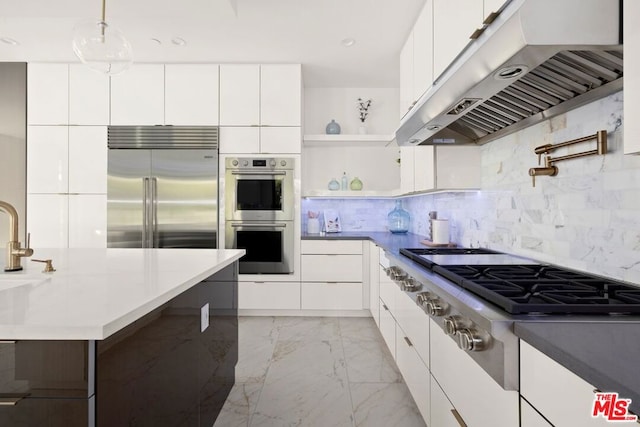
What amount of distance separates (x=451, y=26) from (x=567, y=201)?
105cm

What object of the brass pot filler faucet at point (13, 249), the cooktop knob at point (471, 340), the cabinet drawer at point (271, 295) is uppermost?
the brass pot filler faucet at point (13, 249)

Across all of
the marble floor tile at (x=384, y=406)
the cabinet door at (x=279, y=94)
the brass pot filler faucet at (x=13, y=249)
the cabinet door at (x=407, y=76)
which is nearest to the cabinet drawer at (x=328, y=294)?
the marble floor tile at (x=384, y=406)

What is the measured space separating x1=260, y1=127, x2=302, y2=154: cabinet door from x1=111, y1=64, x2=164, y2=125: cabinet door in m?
1.10

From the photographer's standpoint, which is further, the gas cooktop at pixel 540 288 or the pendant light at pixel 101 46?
the pendant light at pixel 101 46

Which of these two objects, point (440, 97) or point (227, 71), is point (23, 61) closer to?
point (227, 71)

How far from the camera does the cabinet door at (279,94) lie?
3.71 meters

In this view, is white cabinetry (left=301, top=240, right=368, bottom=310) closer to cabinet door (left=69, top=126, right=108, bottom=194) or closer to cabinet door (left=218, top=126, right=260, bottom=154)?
cabinet door (left=218, top=126, right=260, bottom=154)

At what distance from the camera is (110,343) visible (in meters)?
0.90

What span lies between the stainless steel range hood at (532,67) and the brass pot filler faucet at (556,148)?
143mm

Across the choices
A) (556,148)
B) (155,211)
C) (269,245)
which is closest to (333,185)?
(269,245)

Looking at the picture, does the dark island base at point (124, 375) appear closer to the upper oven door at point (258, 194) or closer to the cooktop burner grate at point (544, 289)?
the cooktop burner grate at point (544, 289)

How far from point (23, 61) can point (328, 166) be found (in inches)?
138

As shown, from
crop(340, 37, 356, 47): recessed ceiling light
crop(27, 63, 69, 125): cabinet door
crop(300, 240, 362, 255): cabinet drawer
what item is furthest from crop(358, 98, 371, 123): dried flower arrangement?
crop(27, 63, 69, 125): cabinet door

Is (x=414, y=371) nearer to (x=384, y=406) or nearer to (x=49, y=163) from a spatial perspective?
(x=384, y=406)
